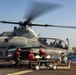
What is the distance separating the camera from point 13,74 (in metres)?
16.1

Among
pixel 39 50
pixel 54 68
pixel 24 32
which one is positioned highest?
pixel 24 32

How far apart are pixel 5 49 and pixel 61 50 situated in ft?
18.7

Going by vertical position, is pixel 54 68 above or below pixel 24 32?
below

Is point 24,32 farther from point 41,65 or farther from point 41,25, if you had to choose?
point 41,65

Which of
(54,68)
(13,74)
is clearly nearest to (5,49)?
(54,68)

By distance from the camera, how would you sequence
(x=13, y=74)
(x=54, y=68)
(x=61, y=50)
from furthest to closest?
(x=61, y=50)
(x=54, y=68)
(x=13, y=74)

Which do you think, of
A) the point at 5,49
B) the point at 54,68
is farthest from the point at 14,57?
the point at 54,68

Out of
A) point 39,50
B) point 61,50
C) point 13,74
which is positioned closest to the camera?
point 13,74

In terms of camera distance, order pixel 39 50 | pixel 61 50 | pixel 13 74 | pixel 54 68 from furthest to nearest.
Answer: pixel 61 50 → pixel 39 50 → pixel 54 68 → pixel 13 74

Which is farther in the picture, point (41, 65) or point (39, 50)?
point (39, 50)

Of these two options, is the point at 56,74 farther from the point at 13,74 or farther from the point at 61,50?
the point at 61,50

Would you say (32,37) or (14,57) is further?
(32,37)

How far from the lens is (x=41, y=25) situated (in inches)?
953

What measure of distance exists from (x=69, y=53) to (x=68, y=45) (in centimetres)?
87
